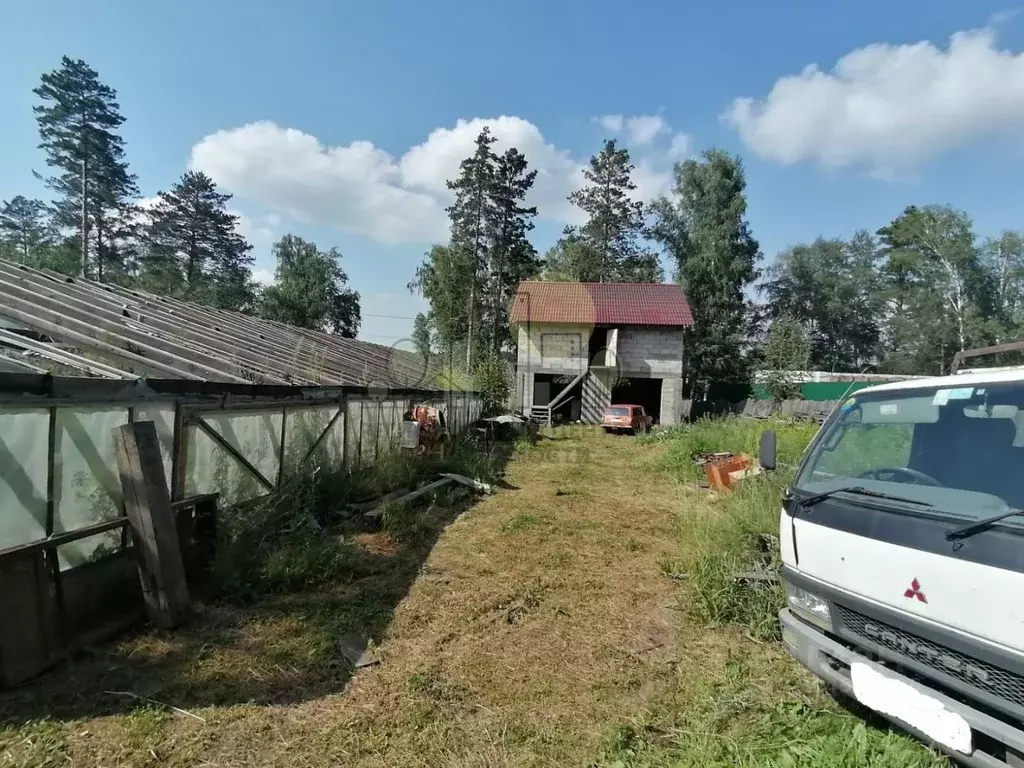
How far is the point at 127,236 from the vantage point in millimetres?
30391

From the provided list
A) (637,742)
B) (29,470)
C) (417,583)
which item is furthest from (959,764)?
(29,470)

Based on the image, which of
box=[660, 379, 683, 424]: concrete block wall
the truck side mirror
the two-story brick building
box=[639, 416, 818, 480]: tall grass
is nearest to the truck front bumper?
the truck side mirror

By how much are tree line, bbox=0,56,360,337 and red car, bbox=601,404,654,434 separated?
84.4ft

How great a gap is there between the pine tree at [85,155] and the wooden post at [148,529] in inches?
1195

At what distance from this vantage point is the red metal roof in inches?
1057

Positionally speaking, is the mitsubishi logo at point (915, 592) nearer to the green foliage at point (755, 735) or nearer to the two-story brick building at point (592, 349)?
the green foliage at point (755, 735)

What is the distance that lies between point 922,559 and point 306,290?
43.2 metres

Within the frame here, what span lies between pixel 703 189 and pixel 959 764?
3499 centimetres

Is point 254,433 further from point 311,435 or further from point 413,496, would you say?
point 413,496

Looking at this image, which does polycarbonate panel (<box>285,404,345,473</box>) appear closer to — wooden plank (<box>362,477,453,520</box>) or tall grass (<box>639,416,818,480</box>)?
wooden plank (<box>362,477,453,520</box>)

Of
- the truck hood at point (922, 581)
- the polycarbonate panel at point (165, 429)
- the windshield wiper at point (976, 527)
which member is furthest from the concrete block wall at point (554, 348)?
the windshield wiper at point (976, 527)

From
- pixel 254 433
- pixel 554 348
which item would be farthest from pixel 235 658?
pixel 554 348

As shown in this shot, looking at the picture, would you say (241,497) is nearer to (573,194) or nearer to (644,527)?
(644,527)

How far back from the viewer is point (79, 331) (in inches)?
231
